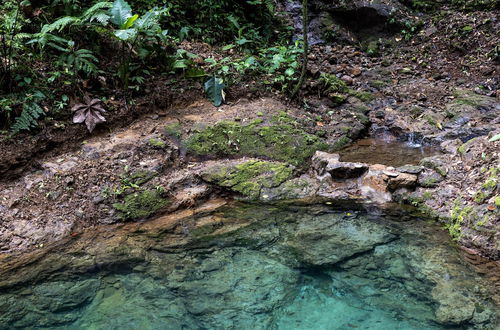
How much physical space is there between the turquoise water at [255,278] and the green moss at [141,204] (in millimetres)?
176

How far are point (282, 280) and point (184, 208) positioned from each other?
1.79 metres

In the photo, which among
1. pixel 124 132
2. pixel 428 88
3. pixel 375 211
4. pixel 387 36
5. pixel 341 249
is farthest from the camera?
pixel 387 36

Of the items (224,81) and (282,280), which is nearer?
(282,280)

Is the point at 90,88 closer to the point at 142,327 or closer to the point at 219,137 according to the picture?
the point at 219,137

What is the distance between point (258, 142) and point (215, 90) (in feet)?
4.53

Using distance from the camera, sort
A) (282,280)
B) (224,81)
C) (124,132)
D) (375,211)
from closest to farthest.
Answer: (282,280)
(375,211)
(124,132)
(224,81)

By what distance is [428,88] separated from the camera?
305 inches

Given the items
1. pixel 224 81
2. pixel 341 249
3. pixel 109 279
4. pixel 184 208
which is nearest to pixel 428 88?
pixel 224 81

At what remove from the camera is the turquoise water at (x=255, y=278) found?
303 cm

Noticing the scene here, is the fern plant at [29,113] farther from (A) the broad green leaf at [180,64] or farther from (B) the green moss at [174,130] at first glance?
(A) the broad green leaf at [180,64]

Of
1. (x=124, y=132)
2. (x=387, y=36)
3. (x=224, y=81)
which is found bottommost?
(x=124, y=132)

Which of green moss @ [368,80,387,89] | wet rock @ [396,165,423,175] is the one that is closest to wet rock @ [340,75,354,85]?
green moss @ [368,80,387,89]

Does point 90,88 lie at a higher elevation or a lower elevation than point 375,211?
higher

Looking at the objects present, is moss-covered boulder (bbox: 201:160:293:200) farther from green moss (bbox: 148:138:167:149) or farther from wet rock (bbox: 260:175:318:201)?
green moss (bbox: 148:138:167:149)
